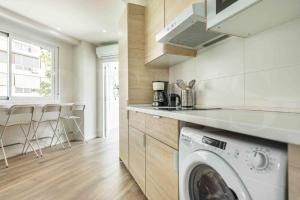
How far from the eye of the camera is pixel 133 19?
231cm

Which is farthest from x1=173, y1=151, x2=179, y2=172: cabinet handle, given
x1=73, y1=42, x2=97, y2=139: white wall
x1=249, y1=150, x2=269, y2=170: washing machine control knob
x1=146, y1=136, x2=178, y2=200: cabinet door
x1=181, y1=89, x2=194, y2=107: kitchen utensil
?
x1=73, y1=42, x2=97, y2=139: white wall

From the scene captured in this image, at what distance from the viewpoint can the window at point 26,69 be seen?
9.98 feet

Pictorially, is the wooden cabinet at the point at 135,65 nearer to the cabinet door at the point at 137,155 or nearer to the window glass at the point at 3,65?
the cabinet door at the point at 137,155

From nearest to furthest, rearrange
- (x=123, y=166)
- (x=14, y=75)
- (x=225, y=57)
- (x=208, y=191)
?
(x=208, y=191), (x=225, y=57), (x=123, y=166), (x=14, y=75)

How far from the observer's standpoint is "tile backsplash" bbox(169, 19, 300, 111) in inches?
39.6

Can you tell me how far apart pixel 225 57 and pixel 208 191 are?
3.31 feet

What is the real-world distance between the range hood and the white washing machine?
733 mm

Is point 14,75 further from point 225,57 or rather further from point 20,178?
point 225,57

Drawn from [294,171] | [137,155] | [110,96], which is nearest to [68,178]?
[137,155]

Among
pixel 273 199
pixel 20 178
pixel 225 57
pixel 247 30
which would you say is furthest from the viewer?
pixel 20 178

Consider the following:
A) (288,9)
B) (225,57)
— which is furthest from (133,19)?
(288,9)

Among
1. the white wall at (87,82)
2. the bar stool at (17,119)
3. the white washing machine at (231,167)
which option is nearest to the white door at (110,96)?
the white wall at (87,82)

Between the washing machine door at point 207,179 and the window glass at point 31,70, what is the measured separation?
338cm

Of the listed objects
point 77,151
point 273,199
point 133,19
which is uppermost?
point 133,19
